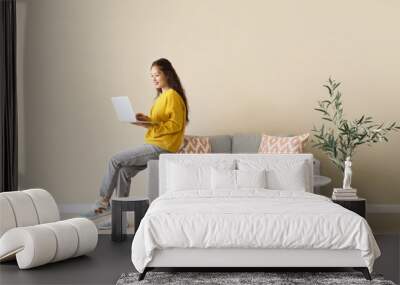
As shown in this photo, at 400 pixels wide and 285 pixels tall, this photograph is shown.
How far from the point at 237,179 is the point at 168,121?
4.14 ft

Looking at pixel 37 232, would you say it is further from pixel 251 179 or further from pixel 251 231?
pixel 251 179

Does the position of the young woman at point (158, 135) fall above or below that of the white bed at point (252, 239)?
above

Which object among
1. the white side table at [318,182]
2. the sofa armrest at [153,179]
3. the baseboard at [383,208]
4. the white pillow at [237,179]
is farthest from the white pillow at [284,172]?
the baseboard at [383,208]

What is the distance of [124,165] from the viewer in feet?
23.3

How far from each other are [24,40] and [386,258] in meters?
5.16

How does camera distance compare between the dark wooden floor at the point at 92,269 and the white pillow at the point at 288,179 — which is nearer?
the dark wooden floor at the point at 92,269

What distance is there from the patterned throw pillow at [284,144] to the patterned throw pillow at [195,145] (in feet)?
2.10

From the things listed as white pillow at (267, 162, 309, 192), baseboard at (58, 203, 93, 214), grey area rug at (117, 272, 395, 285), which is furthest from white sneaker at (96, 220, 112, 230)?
grey area rug at (117, 272, 395, 285)

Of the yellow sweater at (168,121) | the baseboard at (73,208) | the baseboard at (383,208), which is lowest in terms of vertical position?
the baseboard at (73,208)

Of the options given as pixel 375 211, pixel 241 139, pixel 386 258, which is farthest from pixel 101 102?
pixel 386 258

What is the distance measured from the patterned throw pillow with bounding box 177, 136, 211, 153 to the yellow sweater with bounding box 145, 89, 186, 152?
88 cm

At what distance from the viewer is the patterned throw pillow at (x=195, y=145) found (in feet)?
26.3

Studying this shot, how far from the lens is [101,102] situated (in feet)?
27.9

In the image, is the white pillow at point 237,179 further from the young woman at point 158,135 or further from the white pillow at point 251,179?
the young woman at point 158,135
